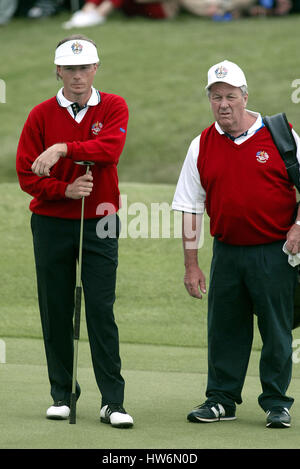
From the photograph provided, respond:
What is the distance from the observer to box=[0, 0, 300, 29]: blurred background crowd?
22.5 meters

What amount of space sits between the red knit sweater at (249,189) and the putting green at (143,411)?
1.05 m

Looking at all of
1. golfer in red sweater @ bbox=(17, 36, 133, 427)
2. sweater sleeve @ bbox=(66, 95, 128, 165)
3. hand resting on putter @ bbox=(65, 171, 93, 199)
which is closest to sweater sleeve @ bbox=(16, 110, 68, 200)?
golfer in red sweater @ bbox=(17, 36, 133, 427)

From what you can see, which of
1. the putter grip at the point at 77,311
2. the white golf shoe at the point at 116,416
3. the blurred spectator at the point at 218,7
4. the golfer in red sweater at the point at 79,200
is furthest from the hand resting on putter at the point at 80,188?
the blurred spectator at the point at 218,7

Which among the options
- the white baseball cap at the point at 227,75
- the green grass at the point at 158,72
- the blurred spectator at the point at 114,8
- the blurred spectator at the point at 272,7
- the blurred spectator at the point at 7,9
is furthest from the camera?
the blurred spectator at the point at 7,9

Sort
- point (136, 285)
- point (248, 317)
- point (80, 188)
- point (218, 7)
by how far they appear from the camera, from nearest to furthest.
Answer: point (80, 188), point (248, 317), point (136, 285), point (218, 7)

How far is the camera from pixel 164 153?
16281 millimetres

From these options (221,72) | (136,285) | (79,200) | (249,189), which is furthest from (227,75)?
(136,285)

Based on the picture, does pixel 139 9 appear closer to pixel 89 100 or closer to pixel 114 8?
pixel 114 8

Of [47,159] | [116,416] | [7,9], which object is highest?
[7,9]

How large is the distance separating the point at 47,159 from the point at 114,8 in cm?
1886

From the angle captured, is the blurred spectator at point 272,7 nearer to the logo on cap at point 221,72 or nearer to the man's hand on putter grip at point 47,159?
the logo on cap at point 221,72

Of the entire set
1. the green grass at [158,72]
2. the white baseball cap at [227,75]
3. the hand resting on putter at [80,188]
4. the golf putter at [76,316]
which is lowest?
the golf putter at [76,316]

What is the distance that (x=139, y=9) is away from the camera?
23.5 meters

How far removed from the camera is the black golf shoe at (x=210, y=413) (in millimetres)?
5617
